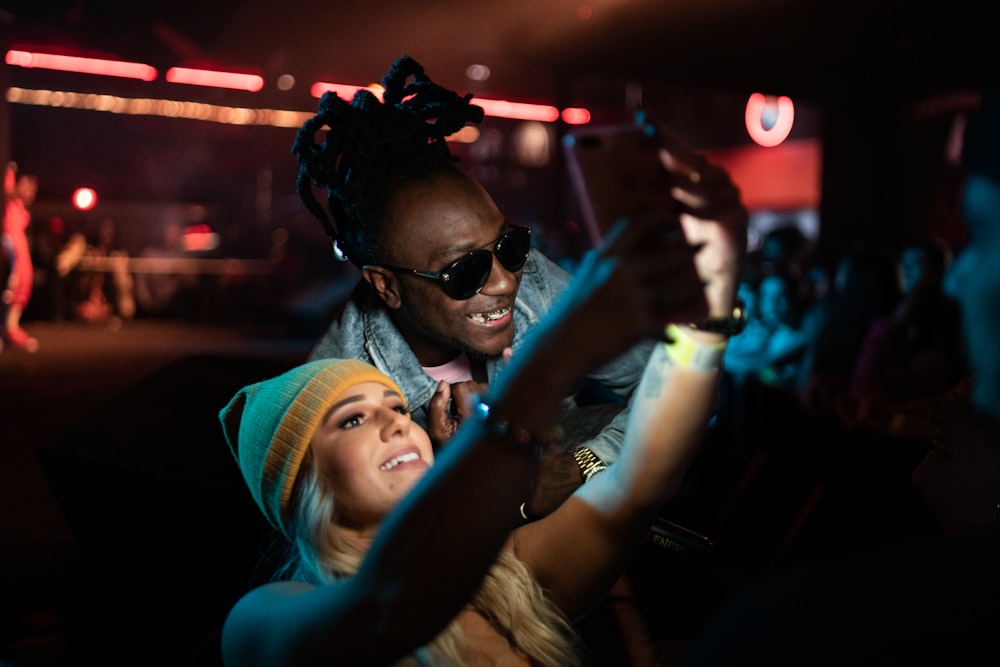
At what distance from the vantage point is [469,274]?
7.78 ft

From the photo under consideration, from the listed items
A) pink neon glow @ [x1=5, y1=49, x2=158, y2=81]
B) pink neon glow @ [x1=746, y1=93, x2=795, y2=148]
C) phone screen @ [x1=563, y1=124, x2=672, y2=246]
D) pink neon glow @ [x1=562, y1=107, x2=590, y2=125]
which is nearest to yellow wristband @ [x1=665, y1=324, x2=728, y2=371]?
phone screen @ [x1=563, y1=124, x2=672, y2=246]

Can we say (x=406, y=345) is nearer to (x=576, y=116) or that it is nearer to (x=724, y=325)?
(x=724, y=325)

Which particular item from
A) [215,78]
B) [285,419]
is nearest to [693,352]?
[285,419]

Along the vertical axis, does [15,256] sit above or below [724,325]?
below

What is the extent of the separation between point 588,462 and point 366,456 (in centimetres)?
68

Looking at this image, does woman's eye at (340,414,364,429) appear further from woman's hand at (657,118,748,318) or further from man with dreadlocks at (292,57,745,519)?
woman's hand at (657,118,748,318)

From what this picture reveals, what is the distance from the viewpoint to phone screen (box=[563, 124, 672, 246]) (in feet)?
3.90

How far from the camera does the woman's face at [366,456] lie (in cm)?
174

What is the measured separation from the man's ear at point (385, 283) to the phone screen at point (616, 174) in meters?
1.40

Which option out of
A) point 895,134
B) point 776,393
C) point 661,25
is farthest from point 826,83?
point 776,393

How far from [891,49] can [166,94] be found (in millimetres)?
15268

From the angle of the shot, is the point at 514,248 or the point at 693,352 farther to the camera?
the point at 514,248

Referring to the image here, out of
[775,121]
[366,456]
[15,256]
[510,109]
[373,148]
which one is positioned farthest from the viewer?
[510,109]

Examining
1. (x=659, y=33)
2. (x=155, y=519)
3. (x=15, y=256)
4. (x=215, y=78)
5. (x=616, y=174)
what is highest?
(x=659, y=33)
